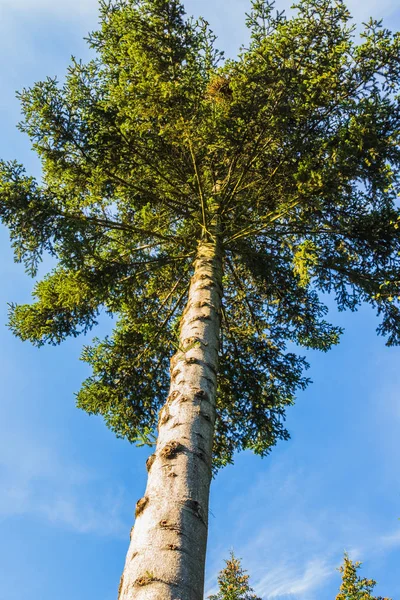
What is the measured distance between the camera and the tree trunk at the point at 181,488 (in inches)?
125

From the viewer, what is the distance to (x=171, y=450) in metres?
4.34

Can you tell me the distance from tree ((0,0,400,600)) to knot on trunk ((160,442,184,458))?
3.73ft

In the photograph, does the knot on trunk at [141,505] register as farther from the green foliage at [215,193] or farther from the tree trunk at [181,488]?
the green foliage at [215,193]

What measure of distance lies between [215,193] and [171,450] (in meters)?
5.46

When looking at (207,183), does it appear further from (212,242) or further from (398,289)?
(398,289)

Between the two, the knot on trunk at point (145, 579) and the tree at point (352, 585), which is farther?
the tree at point (352, 585)

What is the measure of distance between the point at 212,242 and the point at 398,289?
3.26 m

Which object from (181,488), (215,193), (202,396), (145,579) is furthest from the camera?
(215,193)

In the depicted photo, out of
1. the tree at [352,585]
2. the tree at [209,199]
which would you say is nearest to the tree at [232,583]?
the tree at [352,585]

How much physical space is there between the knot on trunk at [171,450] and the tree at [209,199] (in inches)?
44.8

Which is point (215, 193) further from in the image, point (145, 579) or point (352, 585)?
point (352, 585)

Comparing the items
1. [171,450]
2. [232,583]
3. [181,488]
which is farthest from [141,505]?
[232,583]

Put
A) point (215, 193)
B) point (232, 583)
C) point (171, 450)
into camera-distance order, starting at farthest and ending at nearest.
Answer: point (232, 583), point (215, 193), point (171, 450)

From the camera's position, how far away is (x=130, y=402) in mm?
9266
